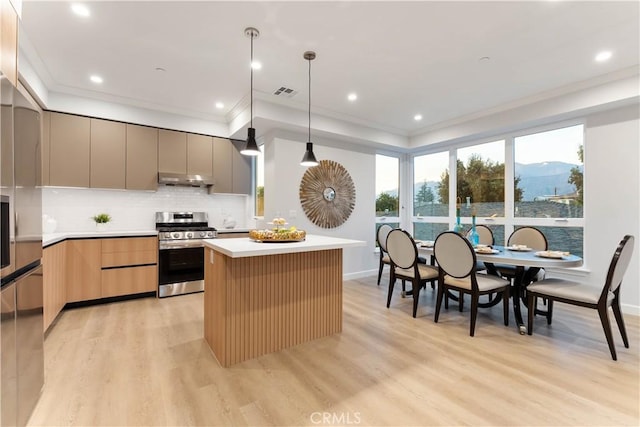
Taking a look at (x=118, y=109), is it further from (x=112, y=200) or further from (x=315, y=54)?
(x=315, y=54)

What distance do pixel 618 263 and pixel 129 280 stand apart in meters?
5.06

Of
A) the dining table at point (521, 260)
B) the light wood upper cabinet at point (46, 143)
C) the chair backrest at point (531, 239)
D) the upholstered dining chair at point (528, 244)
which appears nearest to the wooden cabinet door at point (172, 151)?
the light wood upper cabinet at point (46, 143)

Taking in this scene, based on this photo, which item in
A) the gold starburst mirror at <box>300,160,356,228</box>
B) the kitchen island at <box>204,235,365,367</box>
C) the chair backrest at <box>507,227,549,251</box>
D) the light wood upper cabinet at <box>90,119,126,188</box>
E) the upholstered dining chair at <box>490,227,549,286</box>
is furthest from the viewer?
the gold starburst mirror at <box>300,160,356,228</box>

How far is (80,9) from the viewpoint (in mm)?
2258

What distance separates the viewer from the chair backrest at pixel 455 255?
108 inches

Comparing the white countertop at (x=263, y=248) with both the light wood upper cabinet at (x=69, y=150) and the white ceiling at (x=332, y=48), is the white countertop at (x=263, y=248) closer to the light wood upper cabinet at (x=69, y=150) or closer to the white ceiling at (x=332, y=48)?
the white ceiling at (x=332, y=48)

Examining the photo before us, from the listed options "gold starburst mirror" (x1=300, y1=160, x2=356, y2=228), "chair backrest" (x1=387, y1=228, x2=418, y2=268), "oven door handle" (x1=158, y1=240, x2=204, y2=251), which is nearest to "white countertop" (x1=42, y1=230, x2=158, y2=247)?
"oven door handle" (x1=158, y1=240, x2=204, y2=251)

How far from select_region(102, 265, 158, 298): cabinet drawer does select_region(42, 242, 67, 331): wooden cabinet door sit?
40 centimetres

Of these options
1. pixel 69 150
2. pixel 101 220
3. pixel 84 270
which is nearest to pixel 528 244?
pixel 84 270

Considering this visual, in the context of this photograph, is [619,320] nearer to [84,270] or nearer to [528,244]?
[528,244]

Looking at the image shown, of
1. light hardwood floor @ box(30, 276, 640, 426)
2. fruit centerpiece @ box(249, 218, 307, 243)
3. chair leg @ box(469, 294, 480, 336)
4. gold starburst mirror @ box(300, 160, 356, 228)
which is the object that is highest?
gold starburst mirror @ box(300, 160, 356, 228)

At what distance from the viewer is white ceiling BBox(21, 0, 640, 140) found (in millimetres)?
2275

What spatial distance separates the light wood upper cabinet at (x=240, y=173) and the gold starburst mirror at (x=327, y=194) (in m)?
1.08

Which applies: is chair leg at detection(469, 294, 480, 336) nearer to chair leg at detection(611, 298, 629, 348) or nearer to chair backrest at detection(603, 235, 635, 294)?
chair backrest at detection(603, 235, 635, 294)
